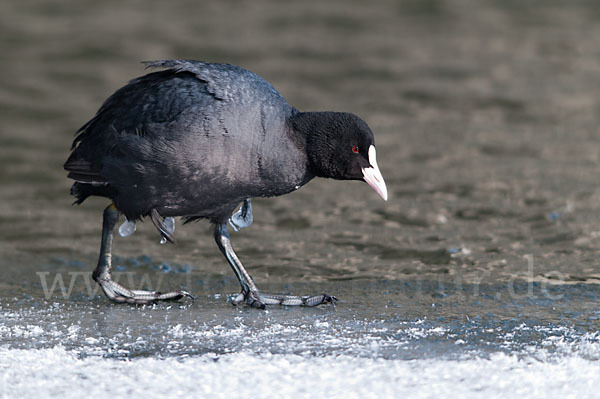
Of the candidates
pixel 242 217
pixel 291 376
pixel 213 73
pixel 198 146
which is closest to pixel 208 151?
pixel 198 146

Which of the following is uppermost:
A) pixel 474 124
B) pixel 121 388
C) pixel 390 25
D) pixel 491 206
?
pixel 390 25

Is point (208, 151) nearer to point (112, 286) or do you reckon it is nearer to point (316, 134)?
point (316, 134)

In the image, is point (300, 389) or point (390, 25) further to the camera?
point (390, 25)

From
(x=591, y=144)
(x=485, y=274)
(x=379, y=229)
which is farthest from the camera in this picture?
(x=591, y=144)

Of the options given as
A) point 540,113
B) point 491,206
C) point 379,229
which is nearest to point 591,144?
point 540,113

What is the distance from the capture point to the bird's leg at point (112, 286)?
4.52 m

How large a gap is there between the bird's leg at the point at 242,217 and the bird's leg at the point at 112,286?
1.46ft

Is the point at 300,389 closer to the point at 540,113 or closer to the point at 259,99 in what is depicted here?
the point at 259,99

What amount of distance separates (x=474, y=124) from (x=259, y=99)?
4.37 m

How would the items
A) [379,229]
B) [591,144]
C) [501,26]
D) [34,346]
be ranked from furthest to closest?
1. [501,26]
2. [591,144]
3. [379,229]
4. [34,346]

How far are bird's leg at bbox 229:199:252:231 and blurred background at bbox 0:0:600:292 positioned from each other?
1.56 feet

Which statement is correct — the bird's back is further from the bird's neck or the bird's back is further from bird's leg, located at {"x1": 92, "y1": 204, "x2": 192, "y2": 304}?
bird's leg, located at {"x1": 92, "y1": 204, "x2": 192, "y2": 304}

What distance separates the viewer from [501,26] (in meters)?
11.4

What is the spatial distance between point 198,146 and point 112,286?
943mm
